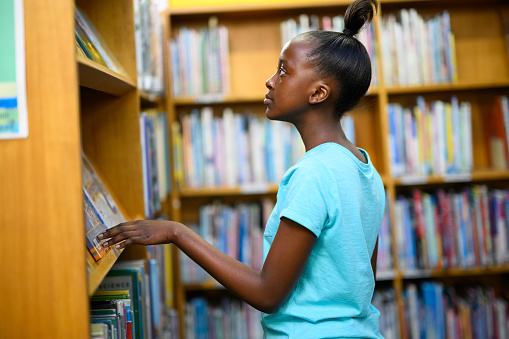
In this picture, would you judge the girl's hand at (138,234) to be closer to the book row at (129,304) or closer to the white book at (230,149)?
the book row at (129,304)

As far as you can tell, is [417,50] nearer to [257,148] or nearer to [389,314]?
[257,148]

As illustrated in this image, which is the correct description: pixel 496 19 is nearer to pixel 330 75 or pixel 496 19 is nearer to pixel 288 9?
pixel 288 9

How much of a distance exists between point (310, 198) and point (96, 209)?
54 cm

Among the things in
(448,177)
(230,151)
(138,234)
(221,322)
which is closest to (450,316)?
(448,177)

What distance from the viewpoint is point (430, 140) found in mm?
2275

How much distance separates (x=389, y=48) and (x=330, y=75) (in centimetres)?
133

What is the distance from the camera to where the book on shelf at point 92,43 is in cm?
113

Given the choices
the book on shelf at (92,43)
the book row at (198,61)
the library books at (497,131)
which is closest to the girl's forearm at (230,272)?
the book on shelf at (92,43)

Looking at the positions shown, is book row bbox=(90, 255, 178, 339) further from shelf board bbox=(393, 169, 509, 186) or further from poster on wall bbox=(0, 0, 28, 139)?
shelf board bbox=(393, 169, 509, 186)

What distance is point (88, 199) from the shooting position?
1122 mm

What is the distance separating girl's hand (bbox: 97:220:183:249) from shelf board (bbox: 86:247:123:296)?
0.04 m

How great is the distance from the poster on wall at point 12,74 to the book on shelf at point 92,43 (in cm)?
28

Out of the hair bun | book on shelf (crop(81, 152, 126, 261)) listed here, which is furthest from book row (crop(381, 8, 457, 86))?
book on shelf (crop(81, 152, 126, 261))

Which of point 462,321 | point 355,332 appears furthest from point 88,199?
point 462,321
